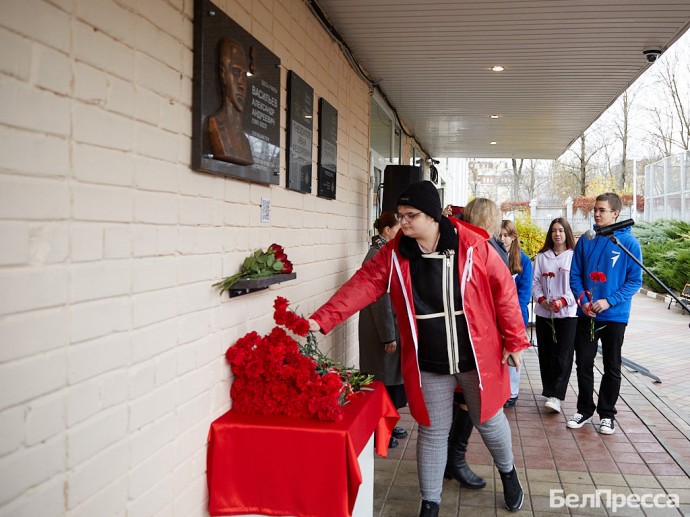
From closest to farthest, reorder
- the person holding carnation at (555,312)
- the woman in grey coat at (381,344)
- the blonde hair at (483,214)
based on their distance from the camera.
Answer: the blonde hair at (483,214) < the woman in grey coat at (381,344) < the person holding carnation at (555,312)

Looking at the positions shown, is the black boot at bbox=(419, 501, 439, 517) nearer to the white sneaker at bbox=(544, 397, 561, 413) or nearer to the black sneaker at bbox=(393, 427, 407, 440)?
the black sneaker at bbox=(393, 427, 407, 440)

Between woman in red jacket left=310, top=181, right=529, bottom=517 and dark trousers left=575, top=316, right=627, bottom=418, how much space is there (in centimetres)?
176

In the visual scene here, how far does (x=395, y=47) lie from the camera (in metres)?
5.39

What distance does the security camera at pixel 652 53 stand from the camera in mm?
5336

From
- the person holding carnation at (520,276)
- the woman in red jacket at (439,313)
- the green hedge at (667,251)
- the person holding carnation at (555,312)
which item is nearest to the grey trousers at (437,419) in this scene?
the woman in red jacket at (439,313)

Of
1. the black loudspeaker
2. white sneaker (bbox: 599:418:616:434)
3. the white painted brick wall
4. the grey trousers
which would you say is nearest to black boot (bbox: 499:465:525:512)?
the grey trousers

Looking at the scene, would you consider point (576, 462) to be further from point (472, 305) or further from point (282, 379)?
point (282, 379)

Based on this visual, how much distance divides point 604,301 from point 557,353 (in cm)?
91

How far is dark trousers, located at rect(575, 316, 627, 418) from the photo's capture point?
15.3ft

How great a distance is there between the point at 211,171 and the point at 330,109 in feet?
7.35

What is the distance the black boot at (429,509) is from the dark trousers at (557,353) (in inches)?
98.8

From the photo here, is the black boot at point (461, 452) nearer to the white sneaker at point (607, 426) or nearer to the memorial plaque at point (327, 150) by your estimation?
the white sneaker at point (607, 426)

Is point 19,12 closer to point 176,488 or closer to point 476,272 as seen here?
point 176,488

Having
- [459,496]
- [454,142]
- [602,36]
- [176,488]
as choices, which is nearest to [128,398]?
[176,488]
